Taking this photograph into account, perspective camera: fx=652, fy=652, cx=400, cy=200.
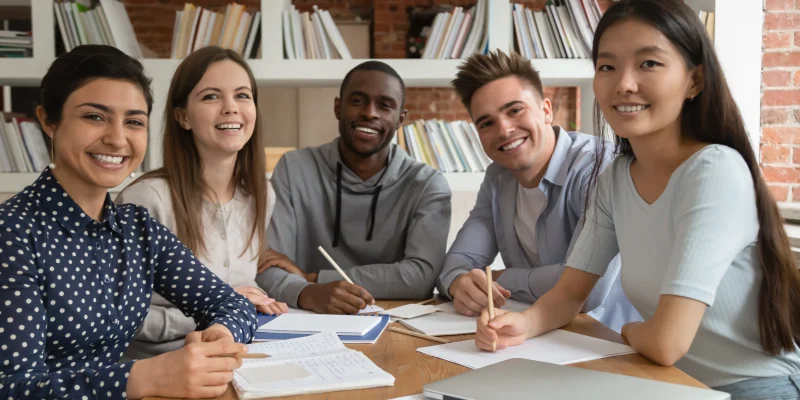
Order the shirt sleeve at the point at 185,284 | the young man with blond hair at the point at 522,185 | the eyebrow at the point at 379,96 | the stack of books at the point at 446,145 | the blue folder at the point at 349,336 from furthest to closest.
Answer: the stack of books at the point at 446,145 < the eyebrow at the point at 379,96 < the young man with blond hair at the point at 522,185 < the shirt sleeve at the point at 185,284 < the blue folder at the point at 349,336

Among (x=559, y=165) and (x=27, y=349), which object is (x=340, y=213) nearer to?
(x=559, y=165)

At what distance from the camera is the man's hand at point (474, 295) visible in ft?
4.79

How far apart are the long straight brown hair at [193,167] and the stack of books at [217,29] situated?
3.42 feet

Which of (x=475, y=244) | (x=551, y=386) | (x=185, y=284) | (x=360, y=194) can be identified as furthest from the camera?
(x=360, y=194)

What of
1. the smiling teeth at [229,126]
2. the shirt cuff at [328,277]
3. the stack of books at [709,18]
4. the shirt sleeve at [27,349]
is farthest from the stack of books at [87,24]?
the stack of books at [709,18]

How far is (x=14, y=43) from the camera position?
9.10 feet

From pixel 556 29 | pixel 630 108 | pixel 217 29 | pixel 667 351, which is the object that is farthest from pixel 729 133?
pixel 217 29

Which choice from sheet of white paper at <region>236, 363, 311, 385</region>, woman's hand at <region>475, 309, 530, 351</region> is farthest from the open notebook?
woman's hand at <region>475, 309, 530, 351</region>

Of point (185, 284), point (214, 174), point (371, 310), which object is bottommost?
point (371, 310)

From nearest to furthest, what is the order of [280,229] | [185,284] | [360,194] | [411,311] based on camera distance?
[185,284], [411,311], [280,229], [360,194]

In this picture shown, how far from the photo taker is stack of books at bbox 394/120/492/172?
290cm

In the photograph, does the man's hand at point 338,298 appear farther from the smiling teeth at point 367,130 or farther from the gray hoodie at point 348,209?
the smiling teeth at point 367,130

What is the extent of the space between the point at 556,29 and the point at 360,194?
123 centimetres

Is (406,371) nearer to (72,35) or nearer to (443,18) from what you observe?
(443,18)
